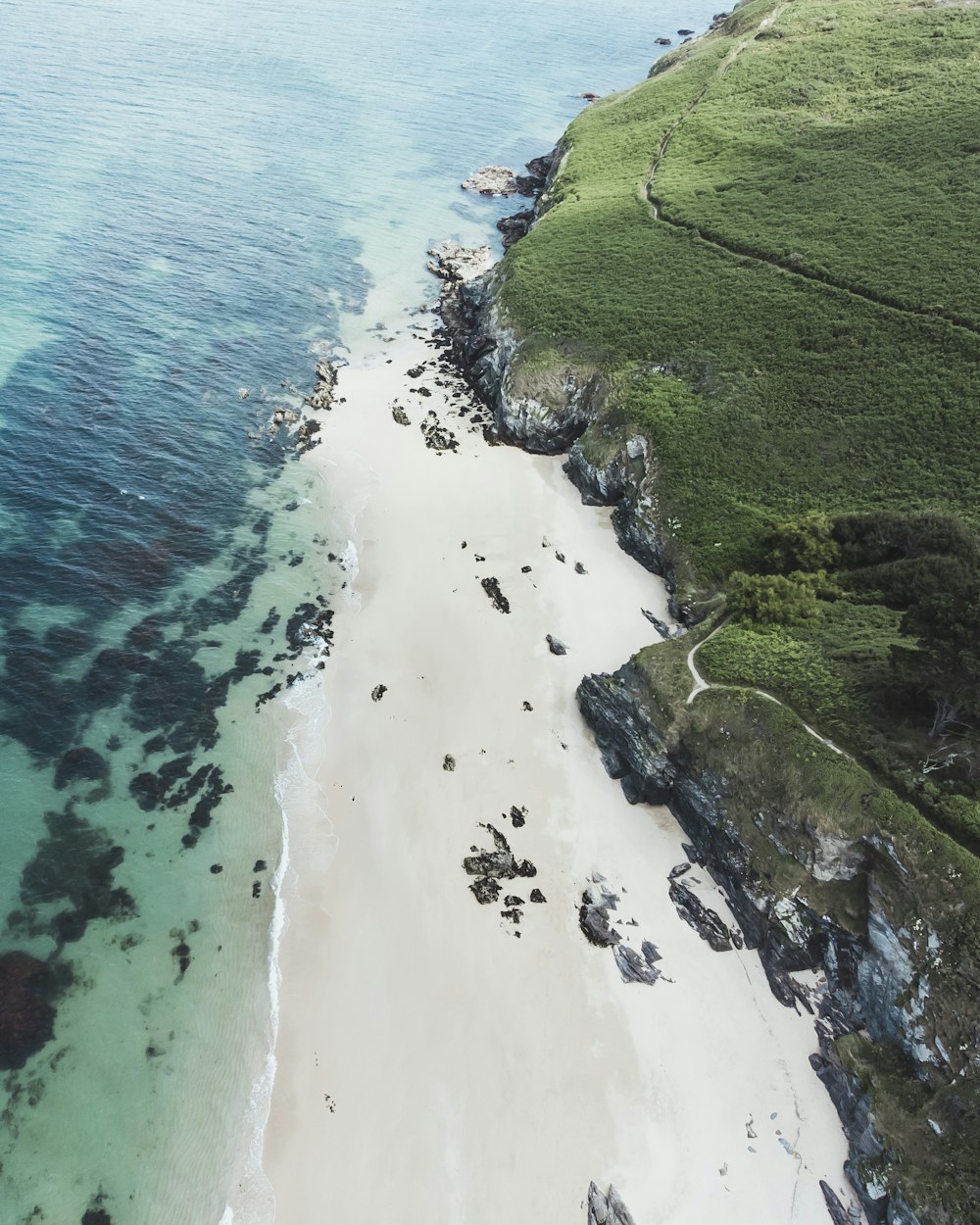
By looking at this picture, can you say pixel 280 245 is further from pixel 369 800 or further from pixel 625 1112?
pixel 625 1112

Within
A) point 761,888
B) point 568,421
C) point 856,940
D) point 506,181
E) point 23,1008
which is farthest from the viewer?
point 506,181

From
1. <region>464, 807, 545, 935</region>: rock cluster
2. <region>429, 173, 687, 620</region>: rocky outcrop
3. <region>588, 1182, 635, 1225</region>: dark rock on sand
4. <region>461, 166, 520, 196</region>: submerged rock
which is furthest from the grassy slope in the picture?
<region>461, 166, 520, 196</region>: submerged rock

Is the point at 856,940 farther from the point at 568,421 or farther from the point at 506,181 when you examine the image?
→ the point at 506,181

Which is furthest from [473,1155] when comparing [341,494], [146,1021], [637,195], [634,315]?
[637,195]

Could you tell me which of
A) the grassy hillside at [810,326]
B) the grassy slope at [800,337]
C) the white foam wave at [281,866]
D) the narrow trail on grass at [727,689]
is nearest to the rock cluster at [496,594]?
the grassy slope at [800,337]

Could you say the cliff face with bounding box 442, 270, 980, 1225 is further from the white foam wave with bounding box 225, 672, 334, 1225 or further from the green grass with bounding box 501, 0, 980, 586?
the white foam wave with bounding box 225, 672, 334, 1225

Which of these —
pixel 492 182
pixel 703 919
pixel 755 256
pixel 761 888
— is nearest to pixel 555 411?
pixel 755 256

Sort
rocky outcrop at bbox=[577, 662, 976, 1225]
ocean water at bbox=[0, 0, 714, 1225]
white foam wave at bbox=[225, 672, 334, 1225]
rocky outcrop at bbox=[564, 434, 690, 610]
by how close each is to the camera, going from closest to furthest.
Answer: 1. rocky outcrop at bbox=[577, 662, 976, 1225]
2. white foam wave at bbox=[225, 672, 334, 1225]
3. ocean water at bbox=[0, 0, 714, 1225]
4. rocky outcrop at bbox=[564, 434, 690, 610]

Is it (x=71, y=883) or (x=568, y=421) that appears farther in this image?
(x=568, y=421)
